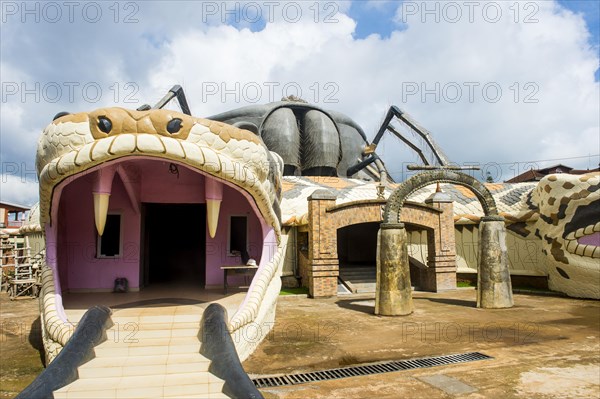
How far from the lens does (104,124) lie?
468cm

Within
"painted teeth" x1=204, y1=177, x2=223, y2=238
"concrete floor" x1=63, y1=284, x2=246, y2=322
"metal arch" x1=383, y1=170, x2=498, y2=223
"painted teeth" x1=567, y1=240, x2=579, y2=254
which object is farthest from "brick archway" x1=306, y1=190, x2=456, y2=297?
"painted teeth" x1=204, y1=177, x2=223, y2=238

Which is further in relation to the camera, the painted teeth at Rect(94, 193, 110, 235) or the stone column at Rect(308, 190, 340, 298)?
the stone column at Rect(308, 190, 340, 298)

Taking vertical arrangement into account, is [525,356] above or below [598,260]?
below

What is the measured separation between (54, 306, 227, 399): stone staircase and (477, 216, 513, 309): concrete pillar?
6801 millimetres

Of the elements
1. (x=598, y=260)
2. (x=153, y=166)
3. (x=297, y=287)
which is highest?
(x=153, y=166)

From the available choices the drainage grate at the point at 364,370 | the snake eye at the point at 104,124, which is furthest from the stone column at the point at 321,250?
the snake eye at the point at 104,124

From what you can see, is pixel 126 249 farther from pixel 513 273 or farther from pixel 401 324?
pixel 513 273

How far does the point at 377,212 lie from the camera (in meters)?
12.9

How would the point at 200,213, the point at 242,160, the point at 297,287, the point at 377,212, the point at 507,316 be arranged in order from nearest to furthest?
the point at 242,160
the point at 507,316
the point at 200,213
the point at 377,212
the point at 297,287

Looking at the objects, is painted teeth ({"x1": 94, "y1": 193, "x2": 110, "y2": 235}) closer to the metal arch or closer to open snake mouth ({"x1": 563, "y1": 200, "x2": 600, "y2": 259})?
the metal arch

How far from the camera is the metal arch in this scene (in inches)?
350

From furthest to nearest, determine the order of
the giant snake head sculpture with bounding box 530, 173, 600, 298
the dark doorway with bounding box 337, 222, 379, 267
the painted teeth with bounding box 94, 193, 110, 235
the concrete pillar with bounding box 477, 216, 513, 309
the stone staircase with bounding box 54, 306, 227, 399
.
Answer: the dark doorway with bounding box 337, 222, 379, 267, the giant snake head sculpture with bounding box 530, 173, 600, 298, the concrete pillar with bounding box 477, 216, 513, 309, the painted teeth with bounding box 94, 193, 110, 235, the stone staircase with bounding box 54, 306, 227, 399

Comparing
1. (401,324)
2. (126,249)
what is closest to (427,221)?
(401,324)

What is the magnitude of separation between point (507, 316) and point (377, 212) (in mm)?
5262
